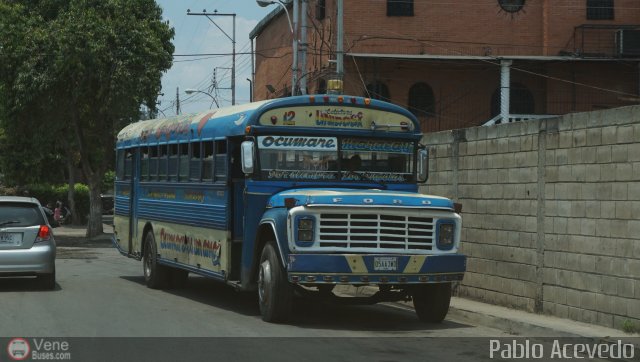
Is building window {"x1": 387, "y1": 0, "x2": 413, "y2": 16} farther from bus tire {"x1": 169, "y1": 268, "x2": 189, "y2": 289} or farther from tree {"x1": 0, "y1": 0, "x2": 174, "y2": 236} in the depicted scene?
bus tire {"x1": 169, "y1": 268, "x2": 189, "y2": 289}

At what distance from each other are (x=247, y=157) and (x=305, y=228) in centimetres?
153

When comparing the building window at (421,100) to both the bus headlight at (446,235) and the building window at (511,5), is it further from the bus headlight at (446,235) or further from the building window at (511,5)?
the bus headlight at (446,235)

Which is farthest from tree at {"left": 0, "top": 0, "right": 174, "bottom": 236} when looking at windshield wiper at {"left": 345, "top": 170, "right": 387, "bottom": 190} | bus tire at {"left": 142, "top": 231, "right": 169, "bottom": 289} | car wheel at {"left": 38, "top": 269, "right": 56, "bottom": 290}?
windshield wiper at {"left": 345, "top": 170, "right": 387, "bottom": 190}

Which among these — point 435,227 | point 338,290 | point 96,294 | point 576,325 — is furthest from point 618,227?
point 96,294

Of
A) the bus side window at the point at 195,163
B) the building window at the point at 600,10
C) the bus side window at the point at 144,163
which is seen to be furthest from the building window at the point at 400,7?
the bus side window at the point at 195,163

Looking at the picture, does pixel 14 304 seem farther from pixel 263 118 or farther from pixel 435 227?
pixel 435 227

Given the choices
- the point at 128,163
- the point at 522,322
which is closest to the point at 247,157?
the point at 522,322

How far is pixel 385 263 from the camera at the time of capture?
1110 centimetres

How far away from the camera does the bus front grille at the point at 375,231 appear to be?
11008 millimetres

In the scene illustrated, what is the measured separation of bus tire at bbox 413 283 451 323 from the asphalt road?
166 mm

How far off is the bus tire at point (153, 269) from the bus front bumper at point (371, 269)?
5.86 metres

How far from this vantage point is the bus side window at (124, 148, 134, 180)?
1803cm

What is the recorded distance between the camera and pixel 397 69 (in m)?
35.1

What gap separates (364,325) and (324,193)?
1.95 meters
